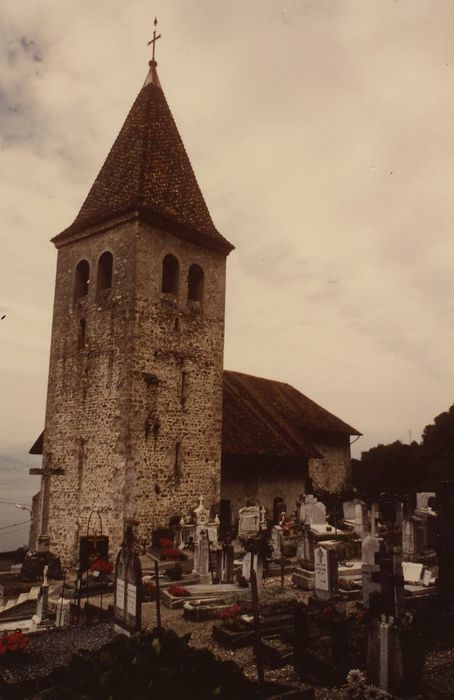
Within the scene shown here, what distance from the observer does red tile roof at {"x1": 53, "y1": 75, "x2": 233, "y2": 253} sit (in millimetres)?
19594

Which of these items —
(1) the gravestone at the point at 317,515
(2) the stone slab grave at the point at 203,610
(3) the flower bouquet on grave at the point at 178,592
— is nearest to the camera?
(2) the stone slab grave at the point at 203,610

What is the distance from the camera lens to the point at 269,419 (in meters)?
25.7

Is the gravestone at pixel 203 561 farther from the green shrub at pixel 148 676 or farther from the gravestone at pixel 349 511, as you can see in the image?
the gravestone at pixel 349 511

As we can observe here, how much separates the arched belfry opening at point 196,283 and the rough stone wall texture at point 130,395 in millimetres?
241

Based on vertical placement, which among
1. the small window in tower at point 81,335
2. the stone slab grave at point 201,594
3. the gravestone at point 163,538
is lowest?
the stone slab grave at point 201,594

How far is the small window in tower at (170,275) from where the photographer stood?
65.3 feet

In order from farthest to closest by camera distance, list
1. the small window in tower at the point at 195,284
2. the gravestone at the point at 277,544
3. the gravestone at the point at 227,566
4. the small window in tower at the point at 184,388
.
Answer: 1. the small window in tower at the point at 195,284
2. the small window in tower at the point at 184,388
3. the gravestone at the point at 277,544
4. the gravestone at the point at 227,566

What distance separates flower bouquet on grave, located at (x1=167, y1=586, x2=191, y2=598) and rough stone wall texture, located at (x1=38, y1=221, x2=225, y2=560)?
470cm

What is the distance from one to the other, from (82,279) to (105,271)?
126 centimetres

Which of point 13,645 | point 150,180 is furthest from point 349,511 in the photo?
point 13,645

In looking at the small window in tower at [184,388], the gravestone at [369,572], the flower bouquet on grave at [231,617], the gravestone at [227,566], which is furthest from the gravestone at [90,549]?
the small window in tower at [184,388]

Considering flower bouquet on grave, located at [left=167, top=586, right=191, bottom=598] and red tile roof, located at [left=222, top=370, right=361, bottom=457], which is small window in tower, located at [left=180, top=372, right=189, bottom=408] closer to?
red tile roof, located at [left=222, top=370, right=361, bottom=457]

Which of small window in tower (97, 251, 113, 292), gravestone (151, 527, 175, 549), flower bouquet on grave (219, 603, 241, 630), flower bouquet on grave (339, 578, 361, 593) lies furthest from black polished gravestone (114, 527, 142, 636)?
small window in tower (97, 251, 113, 292)

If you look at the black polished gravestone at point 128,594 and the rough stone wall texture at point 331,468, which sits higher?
the rough stone wall texture at point 331,468
